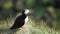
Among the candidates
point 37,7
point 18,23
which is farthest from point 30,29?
point 37,7

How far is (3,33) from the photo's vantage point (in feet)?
28.2

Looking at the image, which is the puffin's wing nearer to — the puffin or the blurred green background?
the puffin

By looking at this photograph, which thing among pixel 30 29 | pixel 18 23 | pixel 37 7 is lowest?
pixel 37 7

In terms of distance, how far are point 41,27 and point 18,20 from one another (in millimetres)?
844

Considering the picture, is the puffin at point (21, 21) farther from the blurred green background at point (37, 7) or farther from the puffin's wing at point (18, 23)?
the blurred green background at point (37, 7)

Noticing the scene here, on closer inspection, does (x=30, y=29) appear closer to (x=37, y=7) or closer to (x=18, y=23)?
(x=18, y=23)

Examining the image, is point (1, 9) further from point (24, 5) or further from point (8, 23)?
point (8, 23)

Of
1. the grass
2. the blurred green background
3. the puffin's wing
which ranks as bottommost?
the blurred green background

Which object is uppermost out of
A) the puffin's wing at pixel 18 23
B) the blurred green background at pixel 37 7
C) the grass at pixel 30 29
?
the puffin's wing at pixel 18 23

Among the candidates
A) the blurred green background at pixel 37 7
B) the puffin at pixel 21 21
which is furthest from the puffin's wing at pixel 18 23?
the blurred green background at pixel 37 7

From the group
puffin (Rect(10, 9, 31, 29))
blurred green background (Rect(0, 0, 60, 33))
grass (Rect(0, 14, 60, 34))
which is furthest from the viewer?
blurred green background (Rect(0, 0, 60, 33))

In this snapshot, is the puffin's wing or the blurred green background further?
the blurred green background

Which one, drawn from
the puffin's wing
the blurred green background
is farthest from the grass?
the blurred green background

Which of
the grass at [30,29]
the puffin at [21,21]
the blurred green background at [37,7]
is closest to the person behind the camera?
the puffin at [21,21]
